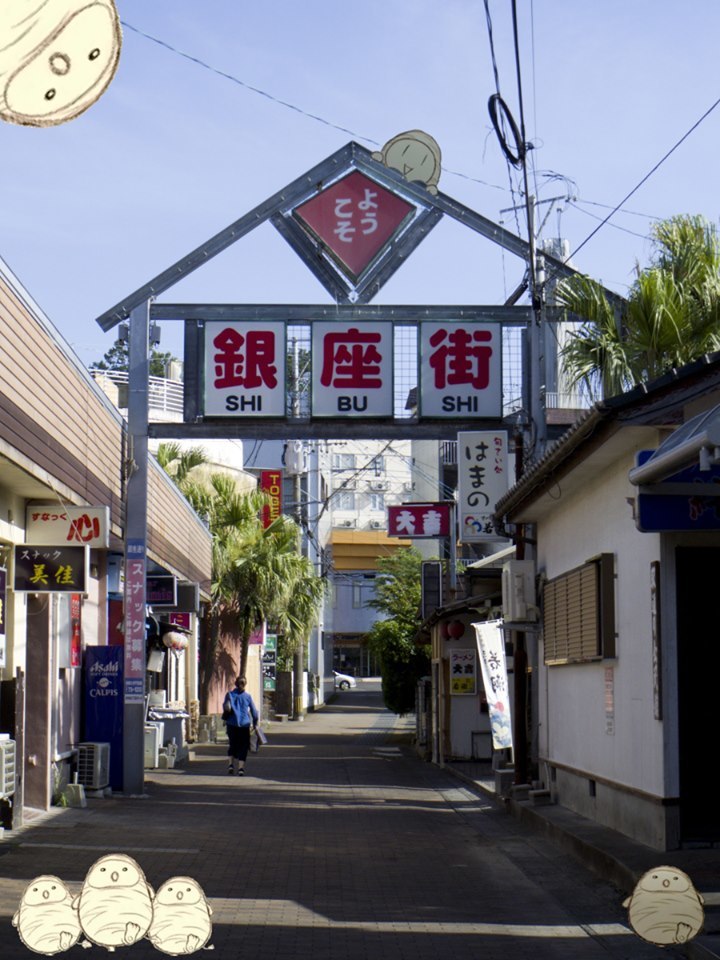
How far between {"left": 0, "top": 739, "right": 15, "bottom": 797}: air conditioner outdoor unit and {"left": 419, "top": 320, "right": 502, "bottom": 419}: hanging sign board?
28.1 feet

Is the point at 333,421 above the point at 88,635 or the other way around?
above

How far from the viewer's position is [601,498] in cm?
1430

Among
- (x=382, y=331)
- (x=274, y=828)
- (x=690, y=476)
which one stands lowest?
(x=274, y=828)

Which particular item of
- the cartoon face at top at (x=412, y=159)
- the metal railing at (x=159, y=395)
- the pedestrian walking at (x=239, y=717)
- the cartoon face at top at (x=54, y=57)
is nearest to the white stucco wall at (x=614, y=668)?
the cartoon face at top at (x=412, y=159)

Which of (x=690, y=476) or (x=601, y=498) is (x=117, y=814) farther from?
(x=690, y=476)

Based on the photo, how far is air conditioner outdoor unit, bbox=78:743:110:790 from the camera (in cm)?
1928

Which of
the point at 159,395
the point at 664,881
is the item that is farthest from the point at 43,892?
the point at 159,395

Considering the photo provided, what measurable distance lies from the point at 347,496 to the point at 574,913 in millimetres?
73881

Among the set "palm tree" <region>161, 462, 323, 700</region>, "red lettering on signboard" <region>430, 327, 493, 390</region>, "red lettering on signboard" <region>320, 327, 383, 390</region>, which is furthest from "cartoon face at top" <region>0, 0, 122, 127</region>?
"palm tree" <region>161, 462, 323, 700</region>

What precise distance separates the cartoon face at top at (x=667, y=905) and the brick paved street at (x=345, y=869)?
1454 mm

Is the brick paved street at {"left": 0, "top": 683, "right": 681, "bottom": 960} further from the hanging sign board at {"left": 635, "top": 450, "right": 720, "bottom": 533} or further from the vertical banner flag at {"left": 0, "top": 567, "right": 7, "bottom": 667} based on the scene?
the hanging sign board at {"left": 635, "top": 450, "right": 720, "bottom": 533}

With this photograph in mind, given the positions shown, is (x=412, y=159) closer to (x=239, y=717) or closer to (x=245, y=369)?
(x=245, y=369)

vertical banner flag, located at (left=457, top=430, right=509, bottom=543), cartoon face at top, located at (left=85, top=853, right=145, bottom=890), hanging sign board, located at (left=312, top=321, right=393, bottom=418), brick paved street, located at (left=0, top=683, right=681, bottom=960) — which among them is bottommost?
brick paved street, located at (left=0, top=683, right=681, bottom=960)

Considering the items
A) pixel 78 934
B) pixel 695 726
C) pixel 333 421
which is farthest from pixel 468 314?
pixel 78 934
